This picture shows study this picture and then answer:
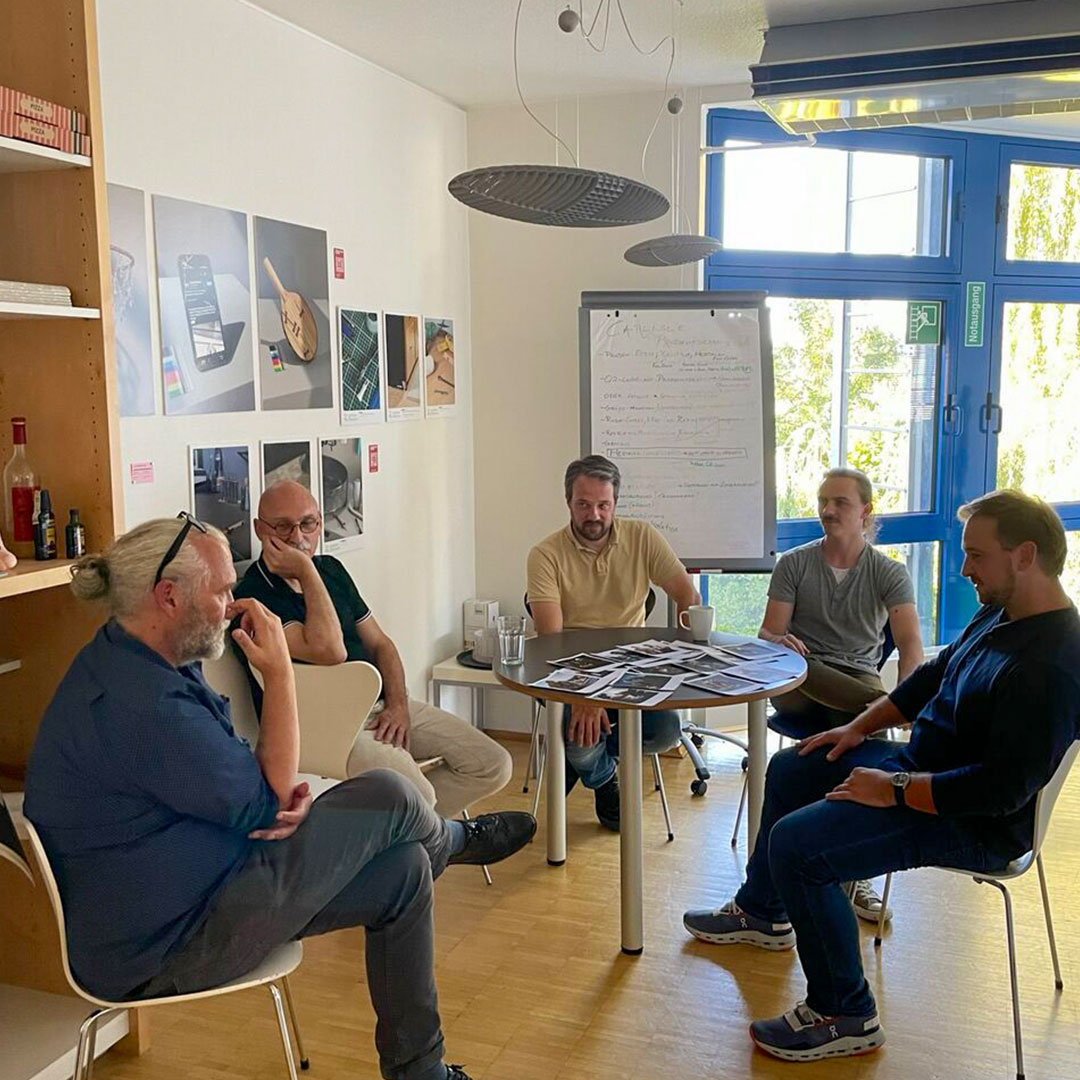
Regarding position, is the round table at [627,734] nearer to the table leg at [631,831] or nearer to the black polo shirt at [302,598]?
the table leg at [631,831]

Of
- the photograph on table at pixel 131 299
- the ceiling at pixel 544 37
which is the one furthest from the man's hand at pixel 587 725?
the ceiling at pixel 544 37

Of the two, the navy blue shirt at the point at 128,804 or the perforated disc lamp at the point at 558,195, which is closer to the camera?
the navy blue shirt at the point at 128,804

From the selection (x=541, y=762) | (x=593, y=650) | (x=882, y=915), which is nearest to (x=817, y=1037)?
(x=882, y=915)

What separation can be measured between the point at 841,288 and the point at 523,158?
1482 mm

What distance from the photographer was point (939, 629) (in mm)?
5281

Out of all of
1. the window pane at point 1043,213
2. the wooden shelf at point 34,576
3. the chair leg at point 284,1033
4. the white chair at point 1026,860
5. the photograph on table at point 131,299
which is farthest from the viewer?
the window pane at point 1043,213

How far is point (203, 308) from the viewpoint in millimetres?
3172

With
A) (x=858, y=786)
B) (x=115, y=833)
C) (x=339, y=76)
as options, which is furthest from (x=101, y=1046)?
(x=339, y=76)

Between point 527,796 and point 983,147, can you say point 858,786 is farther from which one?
point 983,147

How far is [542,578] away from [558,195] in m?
1.60

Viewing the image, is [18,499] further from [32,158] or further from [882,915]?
[882,915]

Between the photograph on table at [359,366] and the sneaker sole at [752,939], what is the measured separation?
2074 mm

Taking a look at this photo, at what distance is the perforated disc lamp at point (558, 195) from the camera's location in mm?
2197

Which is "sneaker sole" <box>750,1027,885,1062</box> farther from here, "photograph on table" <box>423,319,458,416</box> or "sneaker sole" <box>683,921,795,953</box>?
"photograph on table" <box>423,319,458,416</box>
